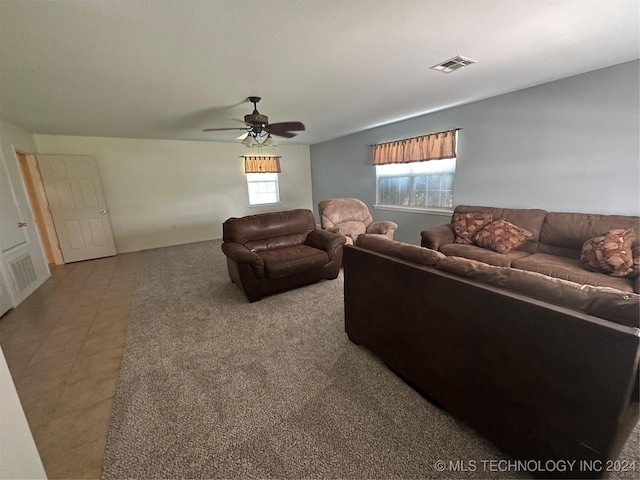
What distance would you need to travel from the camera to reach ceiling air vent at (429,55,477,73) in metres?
2.24

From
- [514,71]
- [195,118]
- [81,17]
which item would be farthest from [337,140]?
[81,17]

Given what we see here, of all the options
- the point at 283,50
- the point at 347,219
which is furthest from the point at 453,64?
the point at 347,219

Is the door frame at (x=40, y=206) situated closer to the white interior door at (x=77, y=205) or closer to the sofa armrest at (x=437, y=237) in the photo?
the white interior door at (x=77, y=205)

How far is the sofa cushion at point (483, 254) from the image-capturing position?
2.71 m

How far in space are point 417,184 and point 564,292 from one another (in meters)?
3.93

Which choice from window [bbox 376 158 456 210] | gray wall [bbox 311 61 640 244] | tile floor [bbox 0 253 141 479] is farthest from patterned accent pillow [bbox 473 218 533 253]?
tile floor [bbox 0 253 141 479]

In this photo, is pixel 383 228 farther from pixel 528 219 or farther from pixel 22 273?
pixel 22 273

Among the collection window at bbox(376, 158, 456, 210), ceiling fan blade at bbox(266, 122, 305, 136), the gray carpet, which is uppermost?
ceiling fan blade at bbox(266, 122, 305, 136)

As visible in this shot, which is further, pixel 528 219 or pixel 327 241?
pixel 327 241

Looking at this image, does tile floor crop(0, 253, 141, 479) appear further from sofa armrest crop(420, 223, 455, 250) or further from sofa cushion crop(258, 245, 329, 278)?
sofa armrest crop(420, 223, 455, 250)

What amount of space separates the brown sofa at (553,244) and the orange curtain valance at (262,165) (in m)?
4.47

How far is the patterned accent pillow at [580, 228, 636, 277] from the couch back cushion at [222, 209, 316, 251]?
3.08m

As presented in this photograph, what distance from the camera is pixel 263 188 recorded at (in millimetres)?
6918

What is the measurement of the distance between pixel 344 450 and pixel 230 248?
242cm
